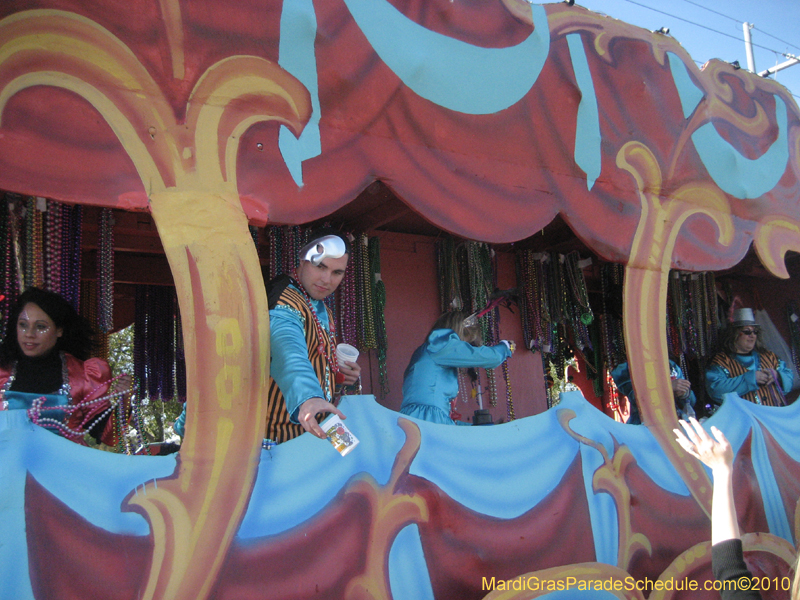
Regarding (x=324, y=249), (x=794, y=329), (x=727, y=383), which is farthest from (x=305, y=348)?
(x=794, y=329)

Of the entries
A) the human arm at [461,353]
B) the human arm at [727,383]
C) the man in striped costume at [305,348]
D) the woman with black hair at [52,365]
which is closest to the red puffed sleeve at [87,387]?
the woman with black hair at [52,365]

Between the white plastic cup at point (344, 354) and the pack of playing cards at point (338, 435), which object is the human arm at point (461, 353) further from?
the pack of playing cards at point (338, 435)

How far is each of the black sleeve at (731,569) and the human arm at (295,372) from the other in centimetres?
114

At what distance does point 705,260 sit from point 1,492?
11.4 feet

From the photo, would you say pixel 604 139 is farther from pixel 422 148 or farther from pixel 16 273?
pixel 16 273

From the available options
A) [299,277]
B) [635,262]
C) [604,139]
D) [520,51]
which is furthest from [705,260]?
[299,277]

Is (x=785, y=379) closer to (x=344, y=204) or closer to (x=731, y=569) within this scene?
(x=731, y=569)

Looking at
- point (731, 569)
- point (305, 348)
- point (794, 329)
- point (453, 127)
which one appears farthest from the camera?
point (794, 329)

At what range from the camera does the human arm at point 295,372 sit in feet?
6.23

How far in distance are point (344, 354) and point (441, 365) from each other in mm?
963

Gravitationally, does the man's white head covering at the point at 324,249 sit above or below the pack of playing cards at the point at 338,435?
above

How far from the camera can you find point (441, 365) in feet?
11.1

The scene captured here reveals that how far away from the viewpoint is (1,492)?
5.60ft

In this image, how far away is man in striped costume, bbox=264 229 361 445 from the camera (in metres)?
1.97
